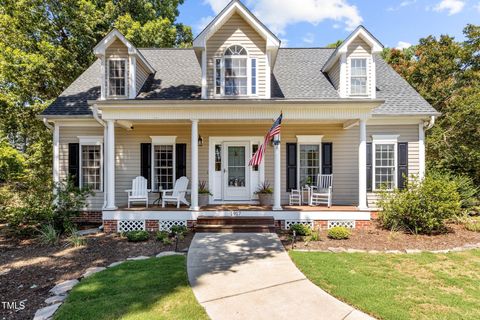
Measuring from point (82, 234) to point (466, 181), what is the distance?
1311 cm

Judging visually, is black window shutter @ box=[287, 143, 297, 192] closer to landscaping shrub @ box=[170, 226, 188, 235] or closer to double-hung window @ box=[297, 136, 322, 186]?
double-hung window @ box=[297, 136, 322, 186]

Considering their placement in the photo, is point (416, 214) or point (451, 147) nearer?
point (416, 214)

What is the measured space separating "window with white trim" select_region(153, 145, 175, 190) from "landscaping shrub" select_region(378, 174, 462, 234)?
23.3 feet

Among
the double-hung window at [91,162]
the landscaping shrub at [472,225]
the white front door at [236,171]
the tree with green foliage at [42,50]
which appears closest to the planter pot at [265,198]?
the white front door at [236,171]

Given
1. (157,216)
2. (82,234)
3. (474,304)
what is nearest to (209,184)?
(157,216)

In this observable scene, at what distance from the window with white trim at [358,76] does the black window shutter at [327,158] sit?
6.40ft

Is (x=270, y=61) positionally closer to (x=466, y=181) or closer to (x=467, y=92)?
(x=466, y=181)

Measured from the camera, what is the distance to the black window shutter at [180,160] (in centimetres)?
978

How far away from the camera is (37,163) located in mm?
14781

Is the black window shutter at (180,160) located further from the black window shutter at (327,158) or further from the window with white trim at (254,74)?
the black window shutter at (327,158)

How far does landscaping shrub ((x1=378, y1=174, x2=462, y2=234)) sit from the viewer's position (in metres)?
7.19

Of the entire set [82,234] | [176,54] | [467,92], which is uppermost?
[176,54]

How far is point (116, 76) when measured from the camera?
9.07 m

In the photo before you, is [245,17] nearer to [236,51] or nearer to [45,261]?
[236,51]
